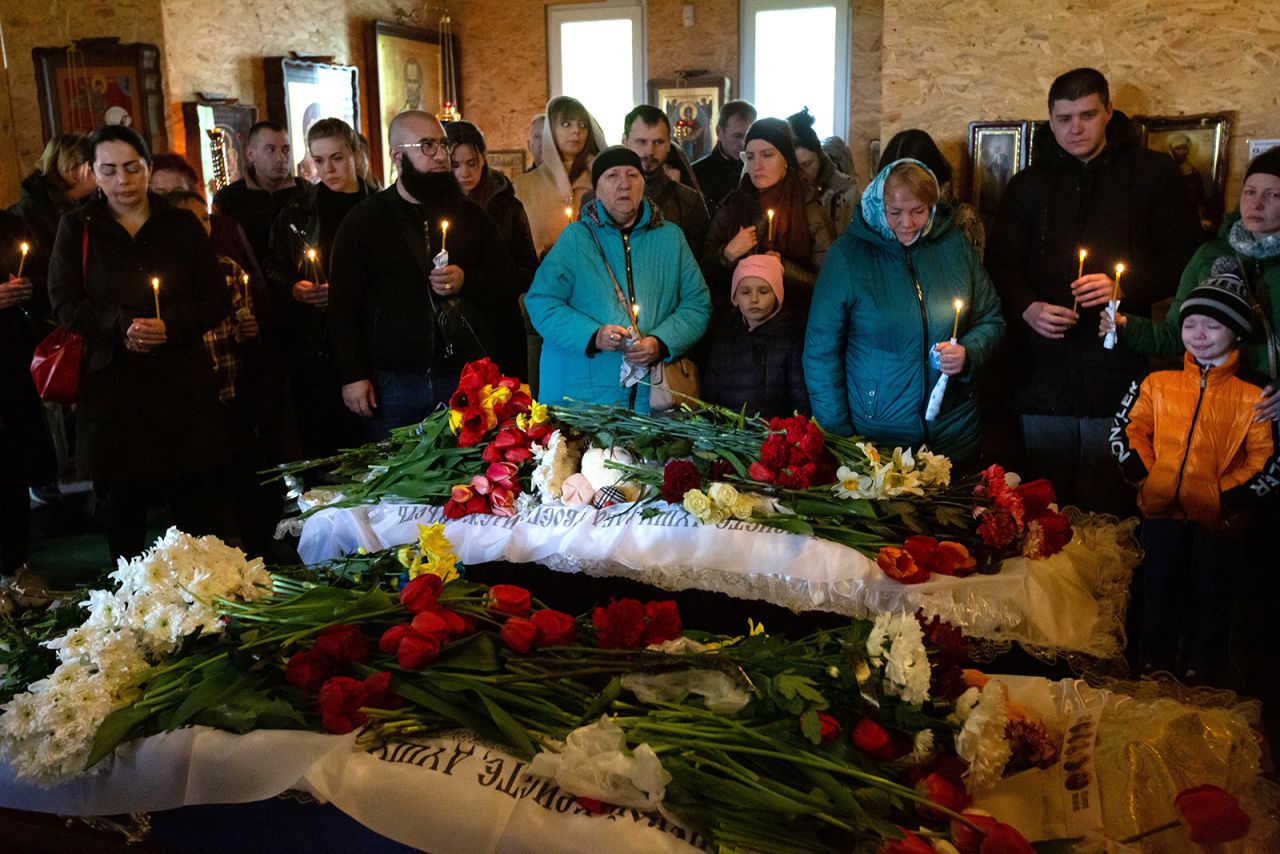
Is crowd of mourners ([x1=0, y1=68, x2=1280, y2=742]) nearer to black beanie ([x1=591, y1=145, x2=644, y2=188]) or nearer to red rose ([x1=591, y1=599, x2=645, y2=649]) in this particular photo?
black beanie ([x1=591, y1=145, x2=644, y2=188])

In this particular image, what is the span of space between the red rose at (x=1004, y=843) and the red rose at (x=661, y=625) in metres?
0.75

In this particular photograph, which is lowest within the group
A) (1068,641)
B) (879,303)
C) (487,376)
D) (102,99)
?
(1068,641)

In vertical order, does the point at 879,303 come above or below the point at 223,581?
above

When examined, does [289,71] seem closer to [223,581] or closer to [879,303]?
[879,303]

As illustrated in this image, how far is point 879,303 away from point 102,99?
630 centimetres

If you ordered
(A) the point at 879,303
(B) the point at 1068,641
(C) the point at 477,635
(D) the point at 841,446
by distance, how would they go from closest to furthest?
1. (C) the point at 477,635
2. (B) the point at 1068,641
3. (D) the point at 841,446
4. (A) the point at 879,303

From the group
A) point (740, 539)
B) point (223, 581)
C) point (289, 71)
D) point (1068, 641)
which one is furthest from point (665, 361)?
point (289, 71)

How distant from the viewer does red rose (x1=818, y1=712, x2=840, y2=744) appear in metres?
1.88

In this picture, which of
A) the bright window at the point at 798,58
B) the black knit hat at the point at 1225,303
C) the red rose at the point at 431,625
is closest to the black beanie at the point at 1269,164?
the black knit hat at the point at 1225,303

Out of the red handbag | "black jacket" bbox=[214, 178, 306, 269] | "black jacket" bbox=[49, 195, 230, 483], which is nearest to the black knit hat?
"black jacket" bbox=[49, 195, 230, 483]

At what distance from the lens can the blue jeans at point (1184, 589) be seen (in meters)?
3.46

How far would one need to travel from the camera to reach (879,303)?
145 inches

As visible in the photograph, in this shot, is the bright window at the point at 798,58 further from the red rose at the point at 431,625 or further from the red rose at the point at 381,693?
the red rose at the point at 381,693

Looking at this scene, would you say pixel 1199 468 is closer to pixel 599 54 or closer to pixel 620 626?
pixel 620 626
